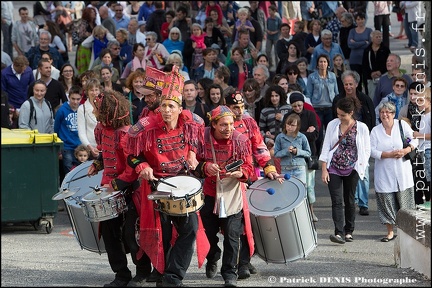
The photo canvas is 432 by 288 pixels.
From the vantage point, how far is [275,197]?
9.58 meters

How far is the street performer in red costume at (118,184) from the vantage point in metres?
9.16

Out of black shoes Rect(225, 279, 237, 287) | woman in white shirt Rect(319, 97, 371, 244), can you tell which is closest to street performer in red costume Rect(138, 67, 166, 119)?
black shoes Rect(225, 279, 237, 287)

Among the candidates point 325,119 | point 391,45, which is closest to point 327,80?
point 325,119

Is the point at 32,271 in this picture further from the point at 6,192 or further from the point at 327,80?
the point at 327,80

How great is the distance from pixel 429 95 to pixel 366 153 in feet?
3.94

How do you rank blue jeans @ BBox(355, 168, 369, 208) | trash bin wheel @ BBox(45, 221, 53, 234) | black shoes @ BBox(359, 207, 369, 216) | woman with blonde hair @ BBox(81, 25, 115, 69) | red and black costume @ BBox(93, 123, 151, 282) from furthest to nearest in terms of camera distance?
woman with blonde hair @ BBox(81, 25, 115, 69) < black shoes @ BBox(359, 207, 369, 216) < blue jeans @ BBox(355, 168, 369, 208) < trash bin wheel @ BBox(45, 221, 53, 234) < red and black costume @ BBox(93, 123, 151, 282)

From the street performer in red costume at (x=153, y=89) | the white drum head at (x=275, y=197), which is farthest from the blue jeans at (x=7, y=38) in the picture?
the white drum head at (x=275, y=197)

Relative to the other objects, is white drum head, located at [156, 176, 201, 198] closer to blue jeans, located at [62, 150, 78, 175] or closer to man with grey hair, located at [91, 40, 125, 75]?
blue jeans, located at [62, 150, 78, 175]

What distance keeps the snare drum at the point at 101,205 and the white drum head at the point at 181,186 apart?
468mm

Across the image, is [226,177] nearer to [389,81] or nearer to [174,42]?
[389,81]

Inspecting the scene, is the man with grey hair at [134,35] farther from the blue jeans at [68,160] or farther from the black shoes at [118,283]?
the black shoes at [118,283]

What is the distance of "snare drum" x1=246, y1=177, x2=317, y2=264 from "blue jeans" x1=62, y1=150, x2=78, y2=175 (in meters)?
4.97

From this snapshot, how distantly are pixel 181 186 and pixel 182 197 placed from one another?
5.7 inches

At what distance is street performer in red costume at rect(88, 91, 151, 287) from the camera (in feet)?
30.1
